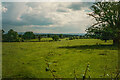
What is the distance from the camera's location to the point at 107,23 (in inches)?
782

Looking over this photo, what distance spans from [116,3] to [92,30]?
19.8 feet

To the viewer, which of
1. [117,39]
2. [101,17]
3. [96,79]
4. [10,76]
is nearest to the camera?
[96,79]

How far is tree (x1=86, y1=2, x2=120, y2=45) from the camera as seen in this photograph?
1834cm

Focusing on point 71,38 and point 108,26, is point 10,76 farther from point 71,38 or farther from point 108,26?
point 71,38

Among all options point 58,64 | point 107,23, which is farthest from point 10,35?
point 107,23

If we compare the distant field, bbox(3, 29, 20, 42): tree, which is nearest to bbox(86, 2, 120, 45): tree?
the distant field

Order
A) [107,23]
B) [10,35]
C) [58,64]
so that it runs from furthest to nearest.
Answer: [107,23] < [10,35] < [58,64]

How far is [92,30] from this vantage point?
2006 cm

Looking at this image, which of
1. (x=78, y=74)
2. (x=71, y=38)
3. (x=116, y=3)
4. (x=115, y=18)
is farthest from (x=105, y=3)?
(x=78, y=74)

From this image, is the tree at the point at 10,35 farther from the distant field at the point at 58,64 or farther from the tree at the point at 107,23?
the tree at the point at 107,23

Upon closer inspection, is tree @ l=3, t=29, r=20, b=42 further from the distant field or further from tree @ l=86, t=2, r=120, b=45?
tree @ l=86, t=2, r=120, b=45

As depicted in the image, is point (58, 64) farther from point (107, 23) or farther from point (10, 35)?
point (107, 23)

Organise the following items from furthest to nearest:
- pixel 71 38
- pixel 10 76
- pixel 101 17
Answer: pixel 71 38 → pixel 101 17 → pixel 10 76

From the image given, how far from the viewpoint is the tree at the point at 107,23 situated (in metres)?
18.3
